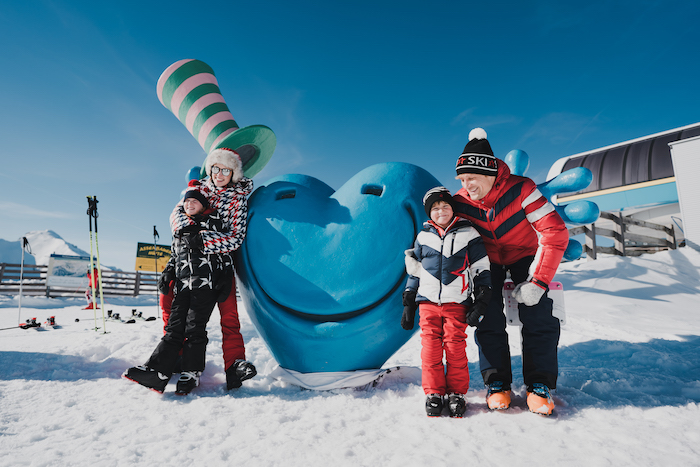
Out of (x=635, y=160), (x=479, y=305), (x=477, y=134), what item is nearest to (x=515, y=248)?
(x=479, y=305)

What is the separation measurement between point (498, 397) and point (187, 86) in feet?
10.1

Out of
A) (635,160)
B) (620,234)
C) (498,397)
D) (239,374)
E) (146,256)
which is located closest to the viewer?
(498,397)

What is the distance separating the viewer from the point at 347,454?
1204mm

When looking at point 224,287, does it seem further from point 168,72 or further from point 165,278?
point 168,72

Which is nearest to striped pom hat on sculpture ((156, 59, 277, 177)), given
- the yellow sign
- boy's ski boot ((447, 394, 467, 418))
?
boy's ski boot ((447, 394, 467, 418))

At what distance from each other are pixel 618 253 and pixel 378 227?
863cm

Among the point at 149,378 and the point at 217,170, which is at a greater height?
the point at 217,170

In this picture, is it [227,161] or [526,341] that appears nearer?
[526,341]

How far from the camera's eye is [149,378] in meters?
1.92

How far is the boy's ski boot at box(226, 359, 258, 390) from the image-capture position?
2006 mm

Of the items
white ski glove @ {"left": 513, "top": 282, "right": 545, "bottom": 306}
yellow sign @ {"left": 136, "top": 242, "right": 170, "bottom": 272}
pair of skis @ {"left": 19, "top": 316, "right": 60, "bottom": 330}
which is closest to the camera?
white ski glove @ {"left": 513, "top": 282, "right": 545, "bottom": 306}

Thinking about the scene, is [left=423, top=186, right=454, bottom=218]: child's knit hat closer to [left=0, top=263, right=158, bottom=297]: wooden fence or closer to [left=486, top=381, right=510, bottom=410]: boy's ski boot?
[left=486, top=381, right=510, bottom=410]: boy's ski boot

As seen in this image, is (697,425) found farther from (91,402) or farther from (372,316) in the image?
(91,402)

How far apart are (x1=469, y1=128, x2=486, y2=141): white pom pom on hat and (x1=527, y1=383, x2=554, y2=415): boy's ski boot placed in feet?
4.28
